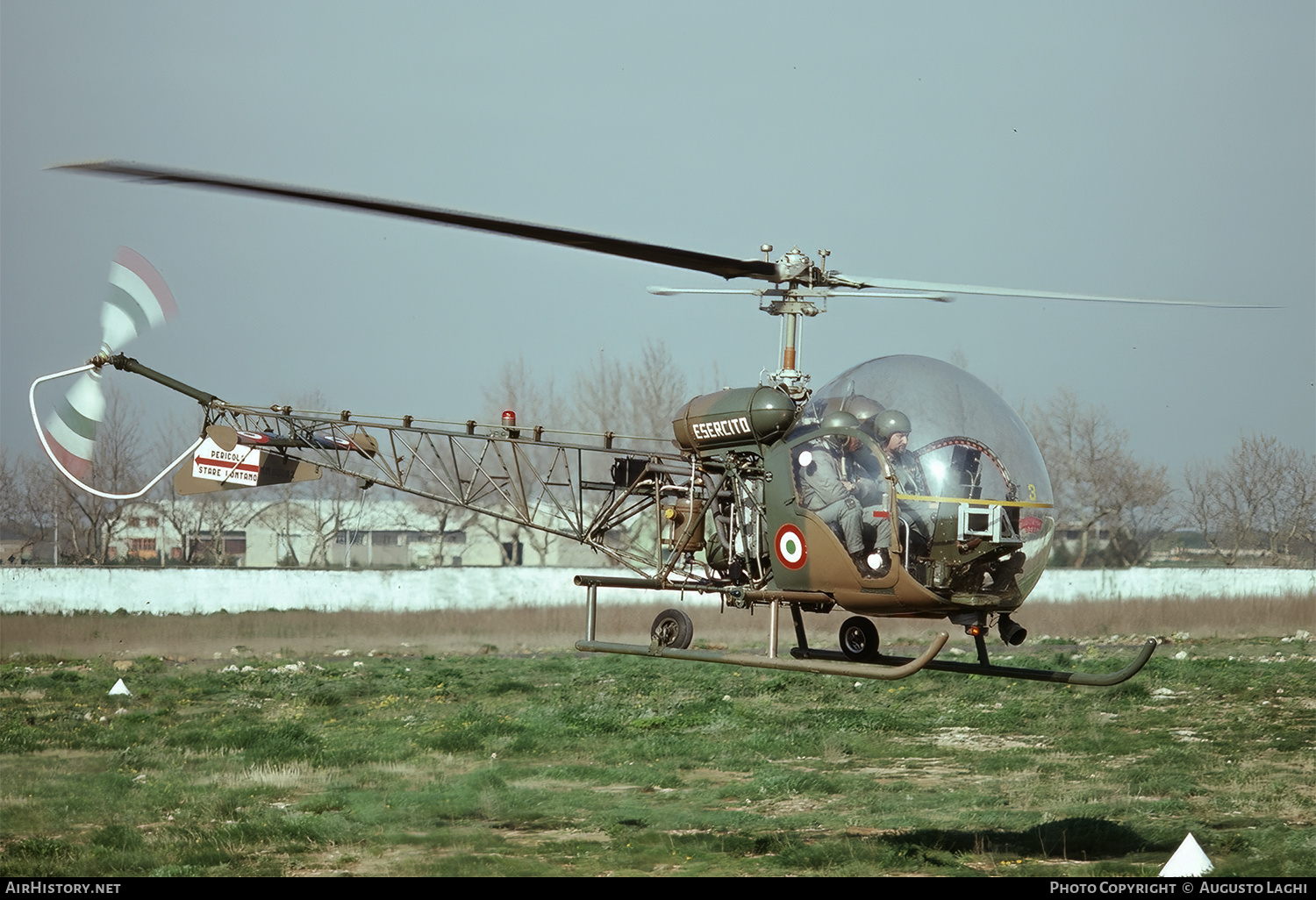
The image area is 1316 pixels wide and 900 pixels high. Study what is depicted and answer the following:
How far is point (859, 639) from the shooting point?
10320mm

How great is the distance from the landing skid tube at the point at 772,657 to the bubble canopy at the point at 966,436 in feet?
3.57

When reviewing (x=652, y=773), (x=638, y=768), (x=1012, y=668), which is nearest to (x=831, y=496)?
(x=1012, y=668)

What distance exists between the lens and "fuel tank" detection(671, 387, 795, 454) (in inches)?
372

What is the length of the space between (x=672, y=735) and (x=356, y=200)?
1236 centimetres

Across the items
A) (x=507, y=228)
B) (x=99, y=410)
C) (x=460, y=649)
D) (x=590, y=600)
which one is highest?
(x=507, y=228)

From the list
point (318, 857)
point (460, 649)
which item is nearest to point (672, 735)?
point (318, 857)

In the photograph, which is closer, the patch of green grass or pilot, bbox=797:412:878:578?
pilot, bbox=797:412:878:578

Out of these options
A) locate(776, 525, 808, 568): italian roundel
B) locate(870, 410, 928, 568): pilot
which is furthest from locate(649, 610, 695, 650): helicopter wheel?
locate(870, 410, 928, 568): pilot

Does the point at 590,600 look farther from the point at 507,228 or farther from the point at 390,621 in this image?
the point at 390,621

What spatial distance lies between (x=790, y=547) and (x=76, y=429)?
8.18m

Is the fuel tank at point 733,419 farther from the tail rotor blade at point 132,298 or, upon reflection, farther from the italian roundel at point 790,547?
the tail rotor blade at point 132,298

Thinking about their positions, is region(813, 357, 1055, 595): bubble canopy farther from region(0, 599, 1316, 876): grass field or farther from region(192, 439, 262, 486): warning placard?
region(192, 439, 262, 486): warning placard

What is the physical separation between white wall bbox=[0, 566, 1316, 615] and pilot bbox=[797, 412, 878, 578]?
27882 millimetres

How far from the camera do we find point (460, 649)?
107 feet
